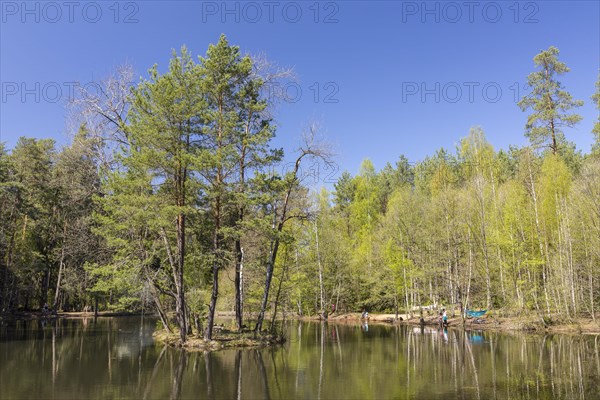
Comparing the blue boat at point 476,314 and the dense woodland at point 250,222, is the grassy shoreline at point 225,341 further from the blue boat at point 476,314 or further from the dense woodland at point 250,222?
the blue boat at point 476,314

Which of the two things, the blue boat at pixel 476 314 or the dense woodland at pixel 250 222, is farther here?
the blue boat at pixel 476 314

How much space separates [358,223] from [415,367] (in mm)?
41237

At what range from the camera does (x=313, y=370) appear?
51.4 ft

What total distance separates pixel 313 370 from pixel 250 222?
26.8 feet

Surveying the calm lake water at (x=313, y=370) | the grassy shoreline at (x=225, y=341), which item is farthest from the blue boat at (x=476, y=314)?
the grassy shoreline at (x=225, y=341)

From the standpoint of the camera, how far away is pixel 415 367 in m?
15.9

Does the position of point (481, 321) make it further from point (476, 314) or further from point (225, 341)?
point (225, 341)

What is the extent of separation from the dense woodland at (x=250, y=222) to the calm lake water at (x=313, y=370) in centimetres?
400

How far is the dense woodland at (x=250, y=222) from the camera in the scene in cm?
2200

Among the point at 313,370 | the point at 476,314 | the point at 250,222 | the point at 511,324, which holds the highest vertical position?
the point at 250,222

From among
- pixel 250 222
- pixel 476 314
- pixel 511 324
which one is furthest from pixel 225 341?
pixel 476 314

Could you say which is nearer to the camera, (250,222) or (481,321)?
(250,222)

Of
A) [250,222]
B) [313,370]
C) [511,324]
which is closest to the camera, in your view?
[313,370]

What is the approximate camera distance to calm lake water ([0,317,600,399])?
11727mm
